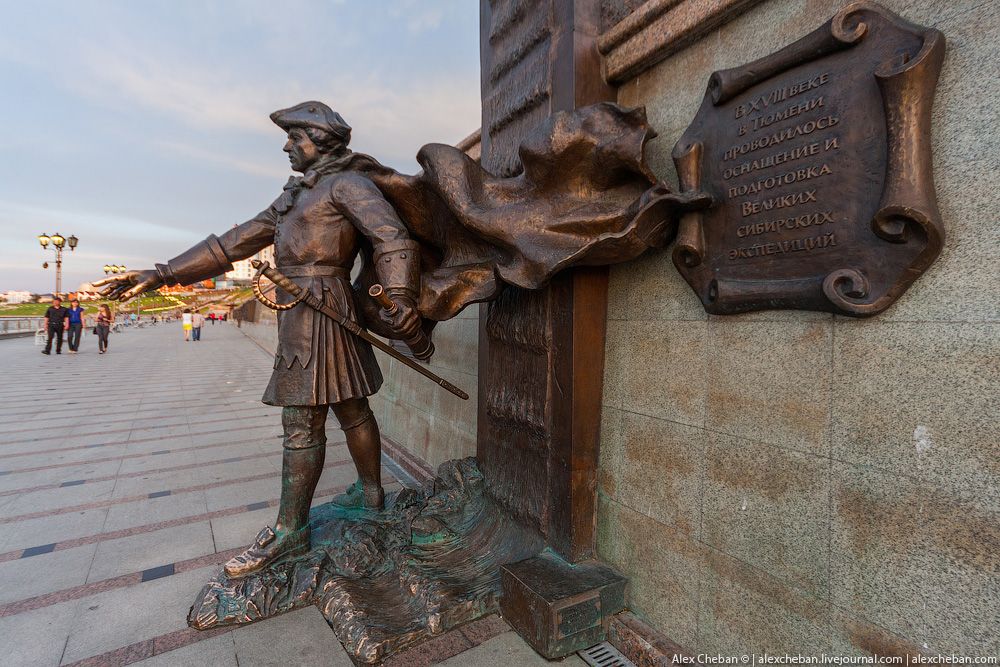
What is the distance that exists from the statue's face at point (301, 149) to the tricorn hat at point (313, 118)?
0.05m

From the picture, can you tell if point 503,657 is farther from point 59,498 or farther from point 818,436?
point 59,498

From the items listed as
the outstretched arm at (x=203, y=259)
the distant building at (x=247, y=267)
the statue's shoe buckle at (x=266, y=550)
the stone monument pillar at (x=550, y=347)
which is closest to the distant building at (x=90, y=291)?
the outstretched arm at (x=203, y=259)

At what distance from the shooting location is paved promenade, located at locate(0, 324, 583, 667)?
220 centimetres

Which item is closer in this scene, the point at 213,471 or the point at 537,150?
the point at 537,150

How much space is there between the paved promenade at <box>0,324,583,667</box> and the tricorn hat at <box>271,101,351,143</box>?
260 cm

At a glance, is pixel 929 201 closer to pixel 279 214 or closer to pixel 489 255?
pixel 489 255

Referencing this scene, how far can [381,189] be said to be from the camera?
282cm

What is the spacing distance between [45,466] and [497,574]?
16.7ft

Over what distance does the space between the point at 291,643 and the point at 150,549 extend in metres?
1.63

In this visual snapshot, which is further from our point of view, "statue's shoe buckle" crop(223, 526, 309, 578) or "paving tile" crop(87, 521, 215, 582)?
"paving tile" crop(87, 521, 215, 582)

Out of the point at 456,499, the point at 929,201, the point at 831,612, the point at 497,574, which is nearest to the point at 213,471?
the point at 456,499

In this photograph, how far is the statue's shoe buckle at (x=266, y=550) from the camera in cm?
252

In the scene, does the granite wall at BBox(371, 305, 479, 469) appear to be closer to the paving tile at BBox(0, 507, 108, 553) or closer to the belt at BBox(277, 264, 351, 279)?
the belt at BBox(277, 264, 351, 279)

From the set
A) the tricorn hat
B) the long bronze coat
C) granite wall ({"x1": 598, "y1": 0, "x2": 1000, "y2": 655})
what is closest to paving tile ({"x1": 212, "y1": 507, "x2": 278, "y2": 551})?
the long bronze coat
